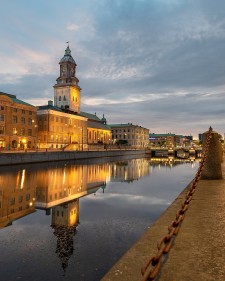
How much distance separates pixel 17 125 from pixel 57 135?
74.5 ft

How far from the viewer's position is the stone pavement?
4.25 m

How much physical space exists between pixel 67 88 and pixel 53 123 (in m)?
32.1

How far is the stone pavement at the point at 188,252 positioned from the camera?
425 centimetres

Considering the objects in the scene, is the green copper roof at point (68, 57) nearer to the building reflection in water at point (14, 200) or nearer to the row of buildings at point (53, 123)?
the row of buildings at point (53, 123)

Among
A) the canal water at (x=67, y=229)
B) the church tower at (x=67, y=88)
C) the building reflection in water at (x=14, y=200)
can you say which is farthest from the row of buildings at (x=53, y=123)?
the canal water at (x=67, y=229)

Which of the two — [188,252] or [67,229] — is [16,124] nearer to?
[67,229]

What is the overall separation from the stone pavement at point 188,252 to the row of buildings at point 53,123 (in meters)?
68.2

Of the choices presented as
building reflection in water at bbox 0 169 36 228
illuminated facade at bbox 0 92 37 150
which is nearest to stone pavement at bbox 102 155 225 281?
building reflection in water at bbox 0 169 36 228

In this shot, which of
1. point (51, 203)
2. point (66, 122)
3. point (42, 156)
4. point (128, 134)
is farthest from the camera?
point (128, 134)

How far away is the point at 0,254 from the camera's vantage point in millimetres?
10188

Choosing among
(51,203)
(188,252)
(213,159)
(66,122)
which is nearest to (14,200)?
(51,203)

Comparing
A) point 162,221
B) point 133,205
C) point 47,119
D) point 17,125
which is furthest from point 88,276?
point 47,119

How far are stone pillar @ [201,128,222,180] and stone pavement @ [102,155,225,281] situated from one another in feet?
22.3

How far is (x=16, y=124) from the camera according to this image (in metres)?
76.9
